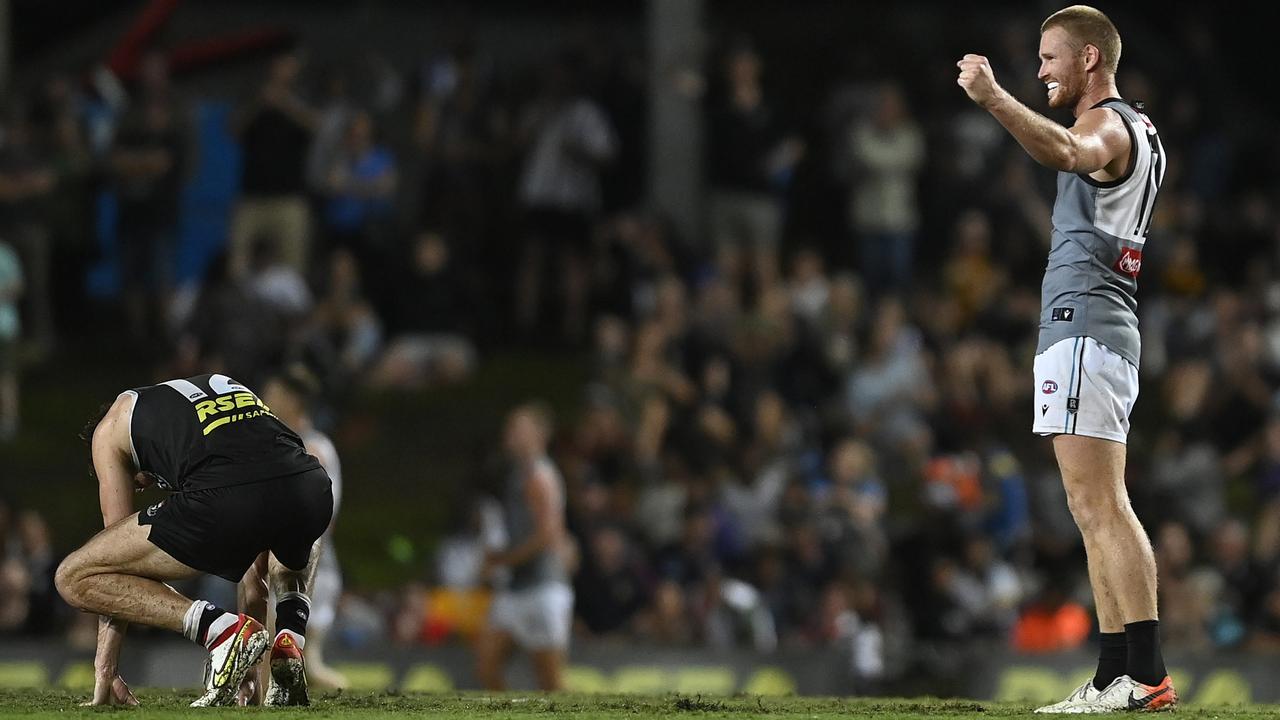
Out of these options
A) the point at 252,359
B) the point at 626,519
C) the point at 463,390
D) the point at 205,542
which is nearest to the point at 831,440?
the point at 626,519

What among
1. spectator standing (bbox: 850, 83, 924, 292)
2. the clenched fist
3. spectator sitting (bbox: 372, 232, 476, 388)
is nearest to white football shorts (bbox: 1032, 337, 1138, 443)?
the clenched fist

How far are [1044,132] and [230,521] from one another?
3471 mm

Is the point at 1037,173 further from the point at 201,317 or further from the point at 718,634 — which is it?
the point at 201,317

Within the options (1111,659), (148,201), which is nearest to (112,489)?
(1111,659)

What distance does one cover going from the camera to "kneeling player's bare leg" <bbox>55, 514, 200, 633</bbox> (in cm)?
754

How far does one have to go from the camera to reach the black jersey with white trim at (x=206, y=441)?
7562 millimetres

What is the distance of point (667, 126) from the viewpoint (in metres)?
20.1

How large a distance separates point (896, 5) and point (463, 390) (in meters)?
9.00

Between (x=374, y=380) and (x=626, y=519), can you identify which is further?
(x=374, y=380)

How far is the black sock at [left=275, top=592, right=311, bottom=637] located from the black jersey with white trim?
0.60 meters

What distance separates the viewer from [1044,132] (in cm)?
697

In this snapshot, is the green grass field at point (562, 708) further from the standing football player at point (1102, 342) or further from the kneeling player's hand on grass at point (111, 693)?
the standing football player at point (1102, 342)

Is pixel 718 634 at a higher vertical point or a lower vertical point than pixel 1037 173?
lower

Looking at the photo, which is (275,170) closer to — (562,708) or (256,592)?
(256,592)
